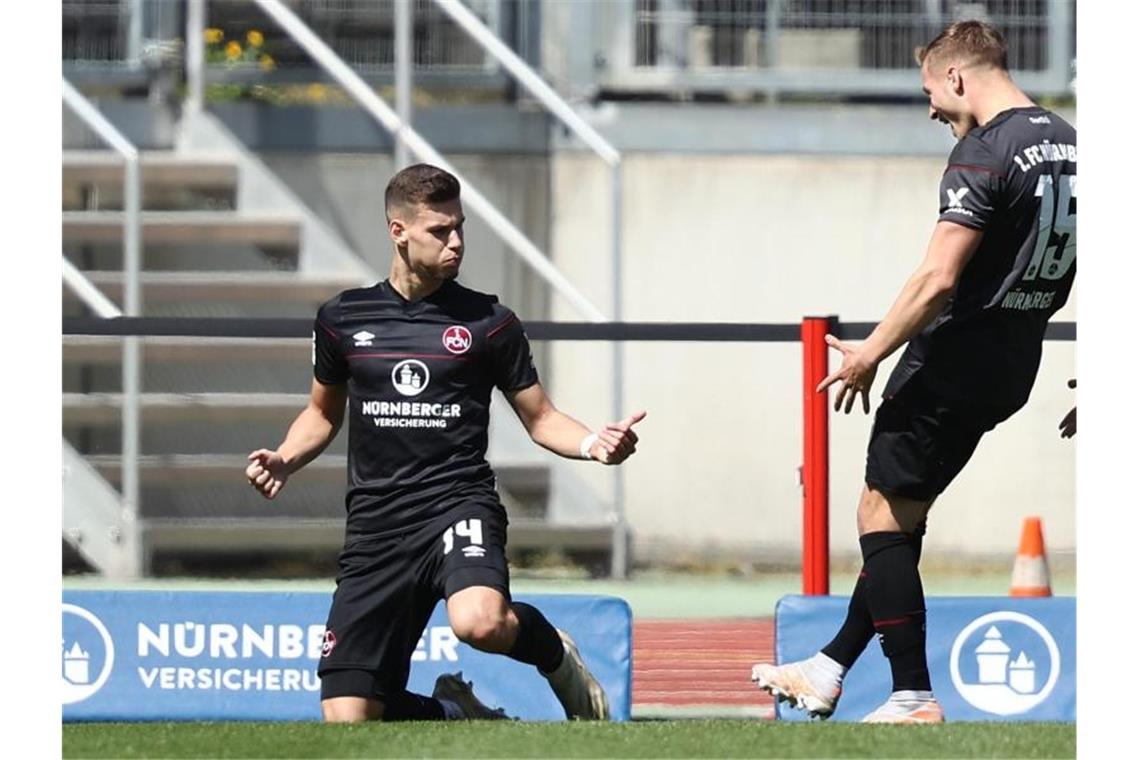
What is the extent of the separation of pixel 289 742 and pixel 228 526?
22.0 feet

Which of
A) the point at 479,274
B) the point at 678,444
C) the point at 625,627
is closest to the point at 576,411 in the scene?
the point at 678,444

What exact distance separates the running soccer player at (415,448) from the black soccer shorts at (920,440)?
778 millimetres

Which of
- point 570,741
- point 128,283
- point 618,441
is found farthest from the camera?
point 128,283

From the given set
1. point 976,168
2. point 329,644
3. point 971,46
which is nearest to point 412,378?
point 329,644

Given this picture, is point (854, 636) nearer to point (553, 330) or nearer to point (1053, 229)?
point (1053, 229)

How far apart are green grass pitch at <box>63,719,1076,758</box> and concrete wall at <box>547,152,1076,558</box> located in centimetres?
349

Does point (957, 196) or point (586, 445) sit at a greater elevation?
point (957, 196)

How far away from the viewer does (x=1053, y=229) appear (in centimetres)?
599

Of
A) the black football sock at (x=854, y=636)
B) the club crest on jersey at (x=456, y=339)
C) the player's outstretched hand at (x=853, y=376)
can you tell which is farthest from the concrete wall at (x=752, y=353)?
the club crest on jersey at (x=456, y=339)

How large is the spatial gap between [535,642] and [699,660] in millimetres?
2871

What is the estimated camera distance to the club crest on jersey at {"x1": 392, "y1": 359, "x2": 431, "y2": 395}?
6.28 metres

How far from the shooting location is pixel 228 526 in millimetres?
11859

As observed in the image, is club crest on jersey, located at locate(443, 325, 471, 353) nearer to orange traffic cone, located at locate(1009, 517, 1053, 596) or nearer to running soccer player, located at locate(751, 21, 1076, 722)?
running soccer player, located at locate(751, 21, 1076, 722)
